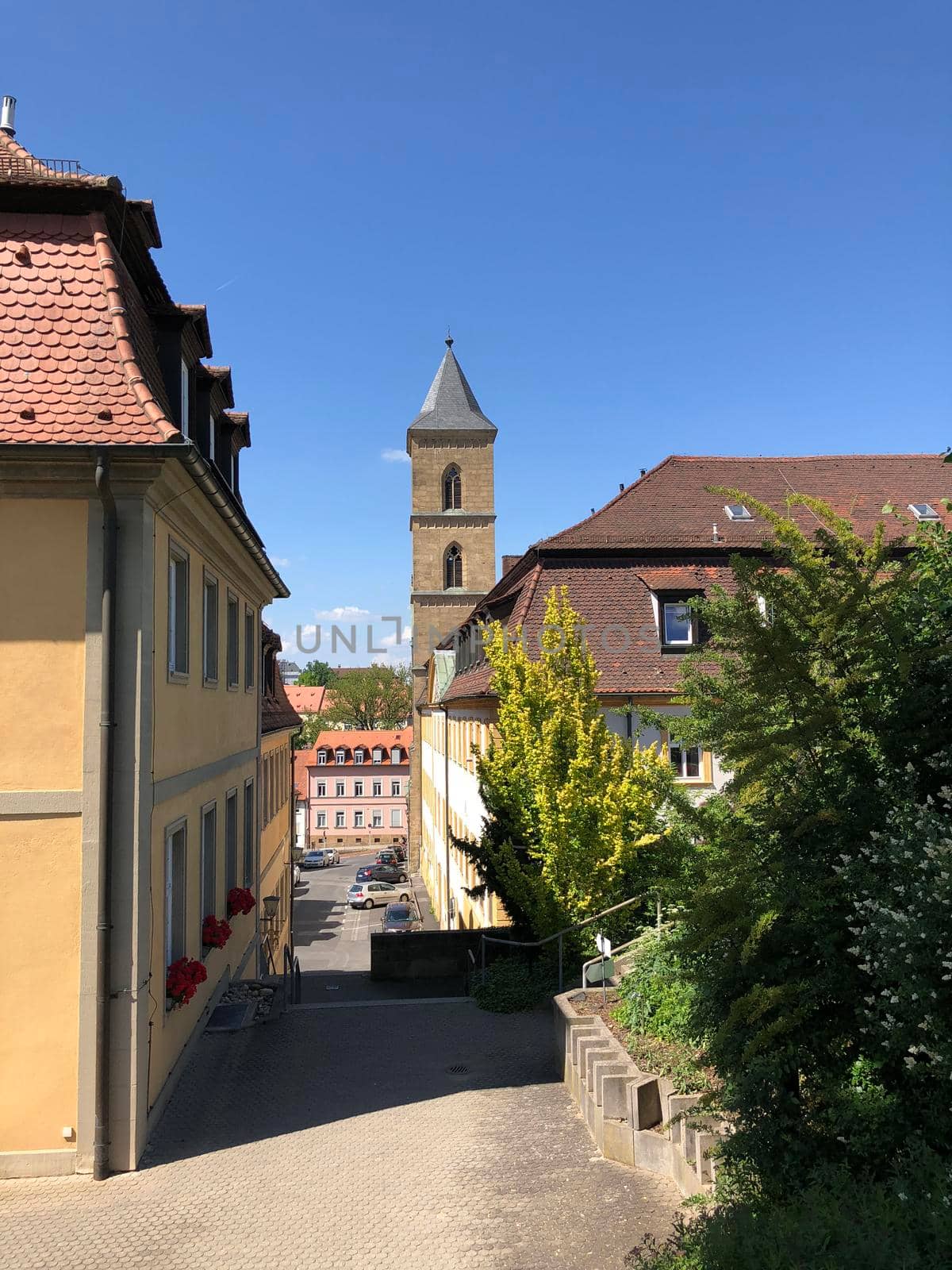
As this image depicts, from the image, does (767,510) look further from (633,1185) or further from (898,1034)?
(633,1185)

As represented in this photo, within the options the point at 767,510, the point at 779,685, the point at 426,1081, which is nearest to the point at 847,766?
the point at 779,685

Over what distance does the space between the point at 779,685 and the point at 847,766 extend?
2.47 ft

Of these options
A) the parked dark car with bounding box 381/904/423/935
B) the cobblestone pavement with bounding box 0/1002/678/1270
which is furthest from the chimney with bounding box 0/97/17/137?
the parked dark car with bounding box 381/904/423/935

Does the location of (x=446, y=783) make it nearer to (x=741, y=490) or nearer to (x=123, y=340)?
(x=741, y=490)

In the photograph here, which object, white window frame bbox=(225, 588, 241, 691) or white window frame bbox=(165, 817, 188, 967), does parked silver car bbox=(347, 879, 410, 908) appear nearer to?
white window frame bbox=(225, 588, 241, 691)

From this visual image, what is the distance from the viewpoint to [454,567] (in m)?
56.6

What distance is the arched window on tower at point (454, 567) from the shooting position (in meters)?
56.3

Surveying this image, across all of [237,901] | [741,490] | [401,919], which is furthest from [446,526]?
[237,901]

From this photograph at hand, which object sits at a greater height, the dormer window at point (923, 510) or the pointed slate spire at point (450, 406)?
the pointed slate spire at point (450, 406)

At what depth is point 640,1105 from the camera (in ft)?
27.3

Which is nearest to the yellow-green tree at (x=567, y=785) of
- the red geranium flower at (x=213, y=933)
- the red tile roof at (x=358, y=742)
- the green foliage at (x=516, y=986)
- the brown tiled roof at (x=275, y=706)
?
the green foliage at (x=516, y=986)

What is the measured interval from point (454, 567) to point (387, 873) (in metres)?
18.4

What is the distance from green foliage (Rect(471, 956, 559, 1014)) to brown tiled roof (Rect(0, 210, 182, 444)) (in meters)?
9.43

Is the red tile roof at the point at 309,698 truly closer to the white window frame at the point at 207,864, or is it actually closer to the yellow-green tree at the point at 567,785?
the yellow-green tree at the point at 567,785
